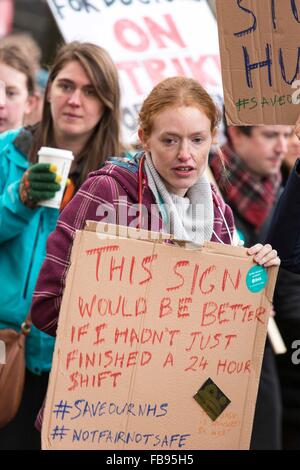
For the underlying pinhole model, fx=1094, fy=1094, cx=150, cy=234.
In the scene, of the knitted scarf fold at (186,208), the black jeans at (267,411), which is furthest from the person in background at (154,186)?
the black jeans at (267,411)

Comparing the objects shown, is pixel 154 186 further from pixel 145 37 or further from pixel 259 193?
pixel 259 193

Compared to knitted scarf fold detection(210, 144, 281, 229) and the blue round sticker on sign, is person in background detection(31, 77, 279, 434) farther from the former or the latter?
knitted scarf fold detection(210, 144, 281, 229)

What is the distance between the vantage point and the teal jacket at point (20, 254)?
4.02m

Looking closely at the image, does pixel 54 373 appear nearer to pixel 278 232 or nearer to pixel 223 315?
pixel 223 315

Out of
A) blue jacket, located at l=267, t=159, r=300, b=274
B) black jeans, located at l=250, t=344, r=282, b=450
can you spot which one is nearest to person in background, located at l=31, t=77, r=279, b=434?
blue jacket, located at l=267, t=159, r=300, b=274

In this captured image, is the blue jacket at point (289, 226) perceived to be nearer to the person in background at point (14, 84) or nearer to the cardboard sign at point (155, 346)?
the cardboard sign at point (155, 346)

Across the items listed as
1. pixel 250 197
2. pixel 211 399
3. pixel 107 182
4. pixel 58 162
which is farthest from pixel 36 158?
pixel 250 197

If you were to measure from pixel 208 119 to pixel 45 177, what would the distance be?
29.3 inches

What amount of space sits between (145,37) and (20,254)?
1647 mm

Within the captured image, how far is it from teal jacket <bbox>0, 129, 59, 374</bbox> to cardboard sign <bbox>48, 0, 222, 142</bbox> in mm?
1108

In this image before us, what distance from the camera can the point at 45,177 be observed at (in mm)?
3830

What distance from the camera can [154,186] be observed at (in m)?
3.29

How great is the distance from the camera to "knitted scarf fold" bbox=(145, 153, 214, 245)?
128 inches

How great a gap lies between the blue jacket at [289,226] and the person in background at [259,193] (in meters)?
1.41
